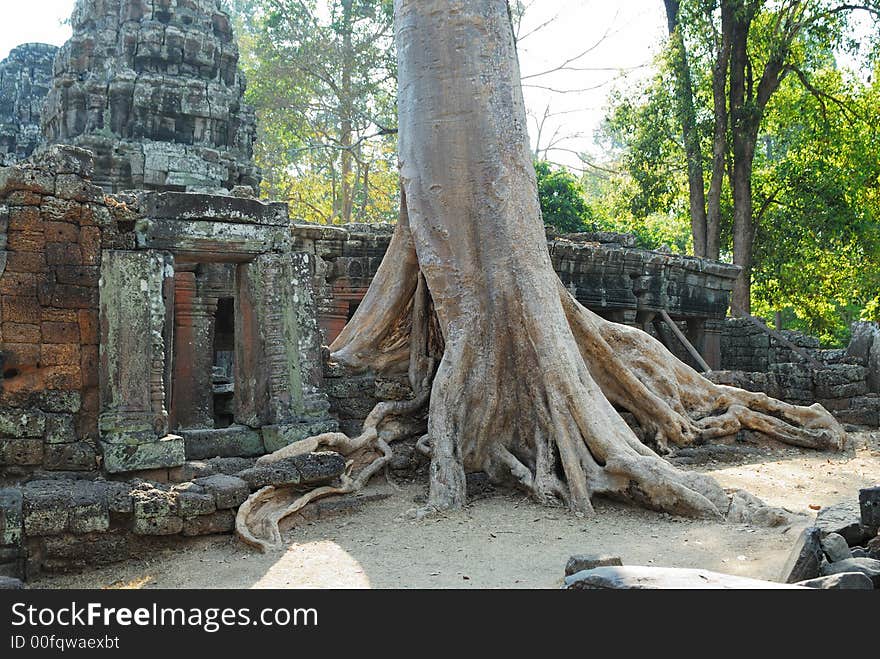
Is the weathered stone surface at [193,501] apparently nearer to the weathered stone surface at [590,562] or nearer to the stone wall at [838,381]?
the weathered stone surface at [590,562]

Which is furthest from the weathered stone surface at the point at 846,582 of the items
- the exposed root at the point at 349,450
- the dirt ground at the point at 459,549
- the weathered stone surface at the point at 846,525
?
the exposed root at the point at 349,450

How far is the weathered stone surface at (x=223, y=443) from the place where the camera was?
5457 millimetres

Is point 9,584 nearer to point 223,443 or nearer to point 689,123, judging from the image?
point 223,443

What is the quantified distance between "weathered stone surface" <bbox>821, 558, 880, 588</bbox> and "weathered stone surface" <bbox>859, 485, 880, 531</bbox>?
43 cm

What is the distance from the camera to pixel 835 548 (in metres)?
3.04

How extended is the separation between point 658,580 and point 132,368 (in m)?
3.21

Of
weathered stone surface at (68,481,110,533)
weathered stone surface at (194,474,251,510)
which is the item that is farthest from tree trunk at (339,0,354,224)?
weathered stone surface at (68,481,110,533)

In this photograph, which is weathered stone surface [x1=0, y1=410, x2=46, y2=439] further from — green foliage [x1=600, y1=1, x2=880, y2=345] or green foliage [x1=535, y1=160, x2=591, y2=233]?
green foliage [x1=600, y1=1, x2=880, y2=345]

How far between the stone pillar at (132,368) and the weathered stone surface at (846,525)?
3.25 m

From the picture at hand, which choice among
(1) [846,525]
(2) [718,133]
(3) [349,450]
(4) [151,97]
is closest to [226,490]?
(3) [349,450]

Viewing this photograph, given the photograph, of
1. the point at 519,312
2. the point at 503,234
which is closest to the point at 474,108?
the point at 503,234

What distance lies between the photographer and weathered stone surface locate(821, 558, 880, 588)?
8.80 ft

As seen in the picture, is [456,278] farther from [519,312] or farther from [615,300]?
[615,300]
